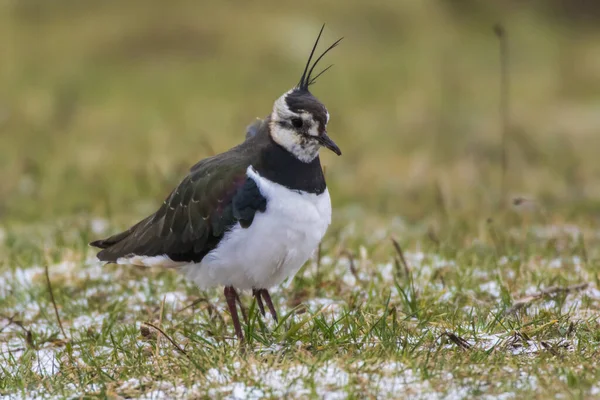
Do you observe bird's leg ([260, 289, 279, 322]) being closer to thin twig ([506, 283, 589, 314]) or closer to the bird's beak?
the bird's beak

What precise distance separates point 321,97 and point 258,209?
894 cm

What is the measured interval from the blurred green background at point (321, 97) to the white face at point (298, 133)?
2.25 metres

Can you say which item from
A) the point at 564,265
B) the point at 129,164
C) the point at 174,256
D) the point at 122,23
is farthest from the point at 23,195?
the point at 122,23

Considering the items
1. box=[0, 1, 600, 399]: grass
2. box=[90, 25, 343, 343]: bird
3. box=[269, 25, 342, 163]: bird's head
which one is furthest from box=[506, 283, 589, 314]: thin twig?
box=[269, 25, 342, 163]: bird's head

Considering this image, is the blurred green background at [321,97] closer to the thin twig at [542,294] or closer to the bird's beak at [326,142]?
the thin twig at [542,294]

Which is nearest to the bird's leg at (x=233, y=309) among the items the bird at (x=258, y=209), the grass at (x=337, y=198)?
the bird at (x=258, y=209)

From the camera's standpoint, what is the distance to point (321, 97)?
13.2m

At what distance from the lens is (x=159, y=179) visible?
9023mm

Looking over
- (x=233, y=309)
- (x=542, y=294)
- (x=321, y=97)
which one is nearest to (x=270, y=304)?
(x=233, y=309)

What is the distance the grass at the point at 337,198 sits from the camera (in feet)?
13.5

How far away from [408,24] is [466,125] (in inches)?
176

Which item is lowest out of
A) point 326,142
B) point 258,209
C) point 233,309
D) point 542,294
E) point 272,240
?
point 542,294

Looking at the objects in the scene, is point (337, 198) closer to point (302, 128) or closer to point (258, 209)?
point (302, 128)

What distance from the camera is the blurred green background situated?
9.18m
